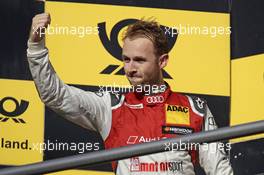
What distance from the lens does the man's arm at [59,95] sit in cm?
254

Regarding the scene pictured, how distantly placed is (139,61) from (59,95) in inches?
19.0

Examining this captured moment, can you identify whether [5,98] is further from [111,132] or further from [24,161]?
[111,132]

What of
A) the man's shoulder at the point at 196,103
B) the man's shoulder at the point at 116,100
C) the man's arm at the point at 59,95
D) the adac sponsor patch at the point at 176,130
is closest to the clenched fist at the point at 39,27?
the man's arm at the point at 59,95

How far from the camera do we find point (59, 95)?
2.65m

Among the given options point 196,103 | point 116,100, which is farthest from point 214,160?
point 116,100

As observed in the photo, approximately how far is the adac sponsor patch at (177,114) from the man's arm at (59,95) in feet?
0.79

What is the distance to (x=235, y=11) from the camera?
339 cm

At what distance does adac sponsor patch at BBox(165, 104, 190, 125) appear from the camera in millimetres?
2982

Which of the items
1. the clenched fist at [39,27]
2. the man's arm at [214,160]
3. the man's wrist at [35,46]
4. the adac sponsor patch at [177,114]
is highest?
the clenched fist at [39,27]

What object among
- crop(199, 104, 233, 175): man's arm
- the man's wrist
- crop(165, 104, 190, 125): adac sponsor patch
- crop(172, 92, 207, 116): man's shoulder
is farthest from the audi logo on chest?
the man's wrist

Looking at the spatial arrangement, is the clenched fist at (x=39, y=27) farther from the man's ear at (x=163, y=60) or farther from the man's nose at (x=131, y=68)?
the man's ear at (x=163, y=60)

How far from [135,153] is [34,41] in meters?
0.67

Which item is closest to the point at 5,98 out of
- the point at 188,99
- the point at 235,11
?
the point at 188,99

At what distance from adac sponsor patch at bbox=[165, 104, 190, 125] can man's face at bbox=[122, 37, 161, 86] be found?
4.9 inches
